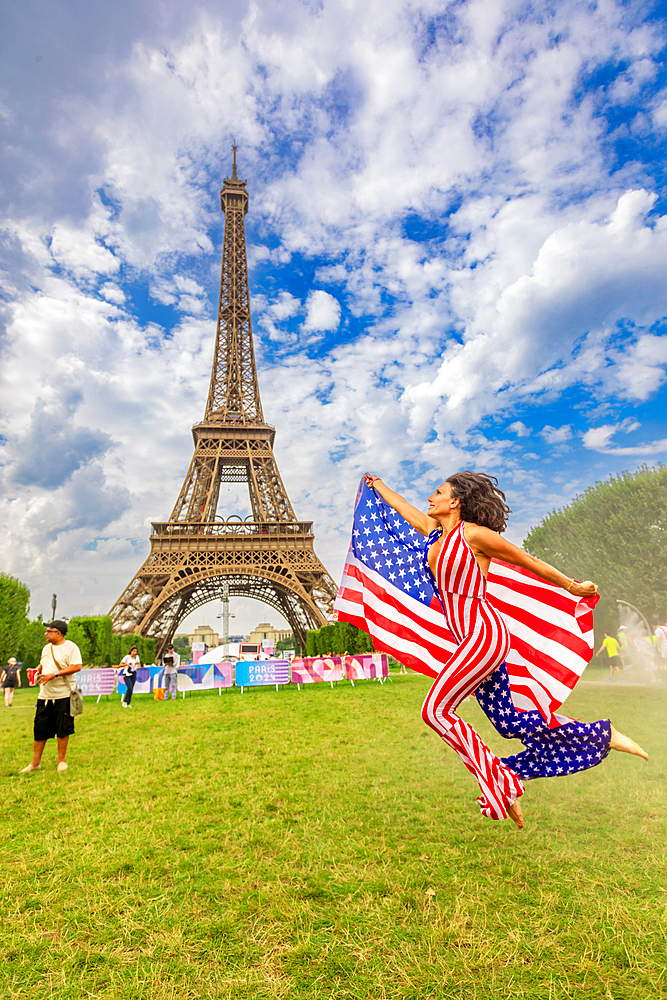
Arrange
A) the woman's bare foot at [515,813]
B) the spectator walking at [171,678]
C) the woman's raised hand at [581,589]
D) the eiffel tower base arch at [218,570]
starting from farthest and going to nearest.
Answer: the eiffel tower base arch at [218,570], the spectator walking at [171,678], the woman's raised hand at [581,589], the woman's bare foot at [515,813]

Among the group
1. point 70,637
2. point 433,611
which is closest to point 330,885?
point 433,611

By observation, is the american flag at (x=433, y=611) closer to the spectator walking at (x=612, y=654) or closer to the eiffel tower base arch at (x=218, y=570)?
the spectator walking at (x=612, y=654)

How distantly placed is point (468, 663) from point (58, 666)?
5.40 metres

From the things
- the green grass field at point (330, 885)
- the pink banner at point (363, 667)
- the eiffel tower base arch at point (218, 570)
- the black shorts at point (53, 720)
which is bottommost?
the green grass field at point (330, 885)

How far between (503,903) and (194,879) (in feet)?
5.80

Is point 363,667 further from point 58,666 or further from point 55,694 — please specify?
point 58,666

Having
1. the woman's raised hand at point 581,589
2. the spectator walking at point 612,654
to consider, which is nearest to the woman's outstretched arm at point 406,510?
the woman's raised hand at point 581,589

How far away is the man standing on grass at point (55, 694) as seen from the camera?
600cm

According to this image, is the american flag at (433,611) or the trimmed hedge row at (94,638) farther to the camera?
the trimmed hedge row at (94,638)

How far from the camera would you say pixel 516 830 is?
355 cm

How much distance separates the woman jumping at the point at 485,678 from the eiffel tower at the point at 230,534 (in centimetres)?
2466

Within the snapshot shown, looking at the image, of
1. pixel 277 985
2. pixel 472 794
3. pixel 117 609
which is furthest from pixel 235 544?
pixel 277 985

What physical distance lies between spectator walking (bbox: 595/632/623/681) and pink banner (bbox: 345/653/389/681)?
23.8ft

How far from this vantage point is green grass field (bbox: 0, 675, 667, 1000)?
2.06 meters
